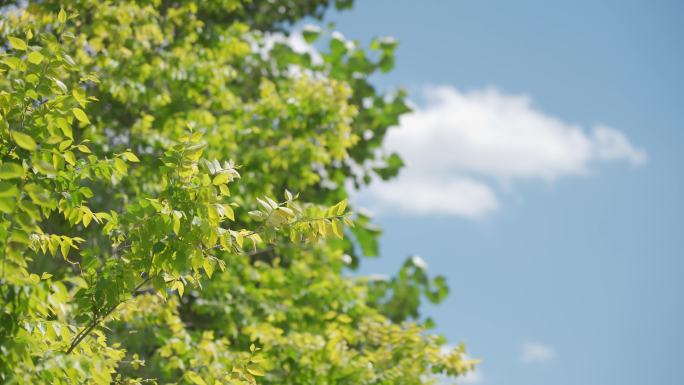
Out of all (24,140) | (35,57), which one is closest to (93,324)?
(24,140)

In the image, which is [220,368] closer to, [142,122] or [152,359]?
[152,359]

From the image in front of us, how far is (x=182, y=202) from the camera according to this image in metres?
4.23

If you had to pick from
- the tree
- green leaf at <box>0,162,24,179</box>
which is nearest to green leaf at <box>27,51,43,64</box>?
the tree

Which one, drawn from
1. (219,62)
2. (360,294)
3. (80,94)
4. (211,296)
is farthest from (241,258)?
(80,94)

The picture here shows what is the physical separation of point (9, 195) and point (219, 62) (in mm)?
7654

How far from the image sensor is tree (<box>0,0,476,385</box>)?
4.21 m

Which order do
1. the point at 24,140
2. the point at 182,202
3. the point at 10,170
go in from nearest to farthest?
1. the point at 10,170
2. the point at 24,140
3. the point at 182,202

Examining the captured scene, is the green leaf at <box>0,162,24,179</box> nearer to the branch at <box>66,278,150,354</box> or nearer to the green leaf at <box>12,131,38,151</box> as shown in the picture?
the green leaf at <box>12,131,38,151</box>

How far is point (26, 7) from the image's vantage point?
923 centimetres

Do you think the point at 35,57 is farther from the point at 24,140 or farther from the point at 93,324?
the point at 93,324

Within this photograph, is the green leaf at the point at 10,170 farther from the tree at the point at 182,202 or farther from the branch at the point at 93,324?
the branch at the point at 93,324

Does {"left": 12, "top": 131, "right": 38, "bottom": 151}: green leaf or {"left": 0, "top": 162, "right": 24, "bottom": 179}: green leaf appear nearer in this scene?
{"left": 0, "top": 162, "right": 24, "bottom": 179}: green leaf

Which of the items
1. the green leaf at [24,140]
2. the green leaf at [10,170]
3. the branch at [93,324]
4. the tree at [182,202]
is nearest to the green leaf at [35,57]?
the tree at [182,202]

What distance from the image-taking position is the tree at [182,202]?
4.21 m
